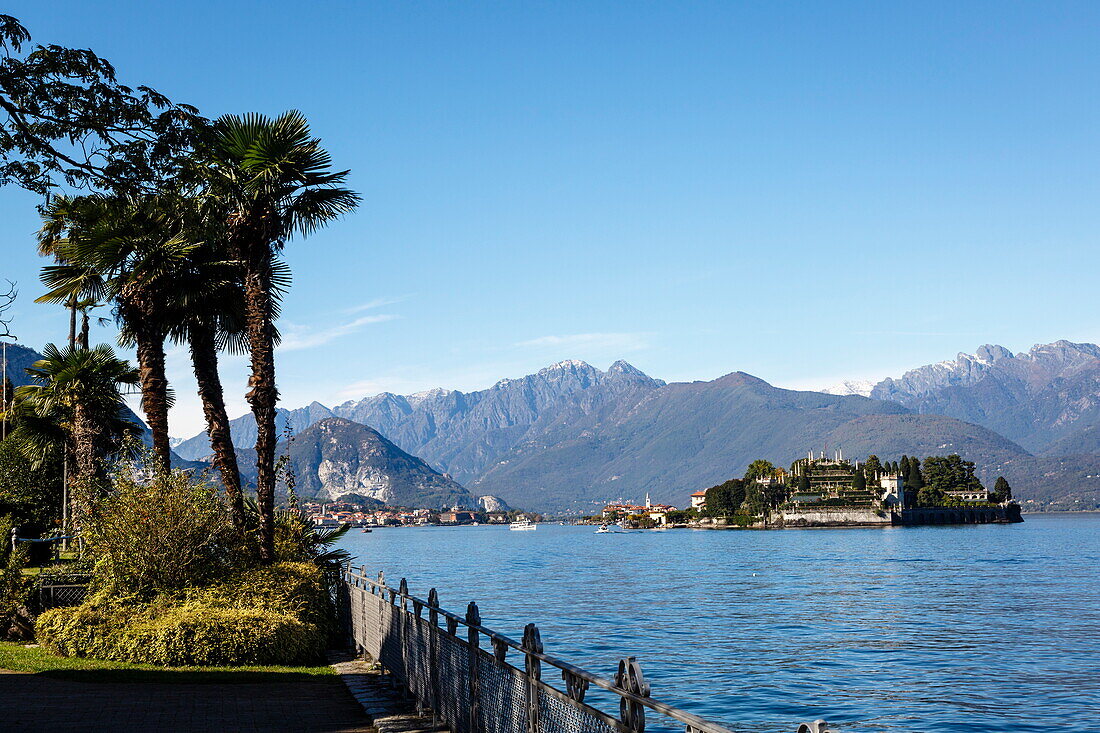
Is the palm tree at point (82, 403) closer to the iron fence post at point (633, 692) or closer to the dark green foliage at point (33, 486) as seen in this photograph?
the dark green foliage at point (33, 486)

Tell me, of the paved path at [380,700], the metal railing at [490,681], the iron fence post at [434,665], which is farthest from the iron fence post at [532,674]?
the iron fence post at [434,665]

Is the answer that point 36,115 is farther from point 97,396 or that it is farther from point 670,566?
point 670,566

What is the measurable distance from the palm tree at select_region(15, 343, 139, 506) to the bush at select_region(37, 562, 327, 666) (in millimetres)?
10915

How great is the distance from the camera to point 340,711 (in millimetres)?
12719

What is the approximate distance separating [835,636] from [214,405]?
24.1m

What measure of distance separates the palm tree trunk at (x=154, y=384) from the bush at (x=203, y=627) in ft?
16.9

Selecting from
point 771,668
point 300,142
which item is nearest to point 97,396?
point 300,142

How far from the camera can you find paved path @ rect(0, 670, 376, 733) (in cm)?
1150

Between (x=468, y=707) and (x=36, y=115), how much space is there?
23.3ft

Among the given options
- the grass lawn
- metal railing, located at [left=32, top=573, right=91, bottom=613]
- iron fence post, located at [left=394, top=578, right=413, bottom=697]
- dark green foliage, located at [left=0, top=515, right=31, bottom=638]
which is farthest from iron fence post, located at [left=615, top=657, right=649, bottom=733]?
dark green foliage, located at [left=0, top=515, right=31, bottom=638]

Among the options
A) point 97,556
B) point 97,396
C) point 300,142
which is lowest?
point 97,556

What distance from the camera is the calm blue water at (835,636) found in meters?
23.2

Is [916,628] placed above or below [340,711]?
below

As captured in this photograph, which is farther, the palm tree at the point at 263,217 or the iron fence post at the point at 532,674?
the palm tree at the point at 263,217
